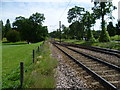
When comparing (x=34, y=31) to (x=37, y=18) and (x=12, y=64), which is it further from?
(x=12, y=64)

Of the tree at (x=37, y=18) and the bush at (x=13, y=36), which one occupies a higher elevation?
the tree at (x=37, y=18)

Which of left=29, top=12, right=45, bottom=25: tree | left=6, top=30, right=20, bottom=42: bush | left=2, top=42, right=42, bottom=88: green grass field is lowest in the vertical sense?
left=2, top=42, right=42, bottom=88: green grass field

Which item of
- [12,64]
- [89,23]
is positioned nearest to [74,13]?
[89,23]

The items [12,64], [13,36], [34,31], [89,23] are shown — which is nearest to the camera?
[12,64]

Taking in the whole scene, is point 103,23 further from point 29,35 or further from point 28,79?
point 29,35

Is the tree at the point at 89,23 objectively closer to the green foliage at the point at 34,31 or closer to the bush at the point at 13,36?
the green foliage at the point at 34,31

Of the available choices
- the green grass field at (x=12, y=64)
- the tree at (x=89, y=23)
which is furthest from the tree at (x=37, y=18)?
the green grass field at (x=12, y=64)

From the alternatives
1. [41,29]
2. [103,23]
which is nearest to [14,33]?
[41,29]

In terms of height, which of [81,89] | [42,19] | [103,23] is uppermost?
[42,19]

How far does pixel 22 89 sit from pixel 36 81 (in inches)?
29.3

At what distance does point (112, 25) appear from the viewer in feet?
274

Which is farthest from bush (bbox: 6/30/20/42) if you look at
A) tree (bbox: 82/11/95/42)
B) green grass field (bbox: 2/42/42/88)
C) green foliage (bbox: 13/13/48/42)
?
green grass field (bbox: 2/42/42/88)

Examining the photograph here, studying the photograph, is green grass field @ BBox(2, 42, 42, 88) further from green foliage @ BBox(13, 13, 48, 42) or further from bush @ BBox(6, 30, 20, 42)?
bush @ BBox(6, 30, 20, 42)

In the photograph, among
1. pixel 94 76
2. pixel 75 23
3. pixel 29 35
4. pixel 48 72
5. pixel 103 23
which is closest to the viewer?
pixel 94 76
